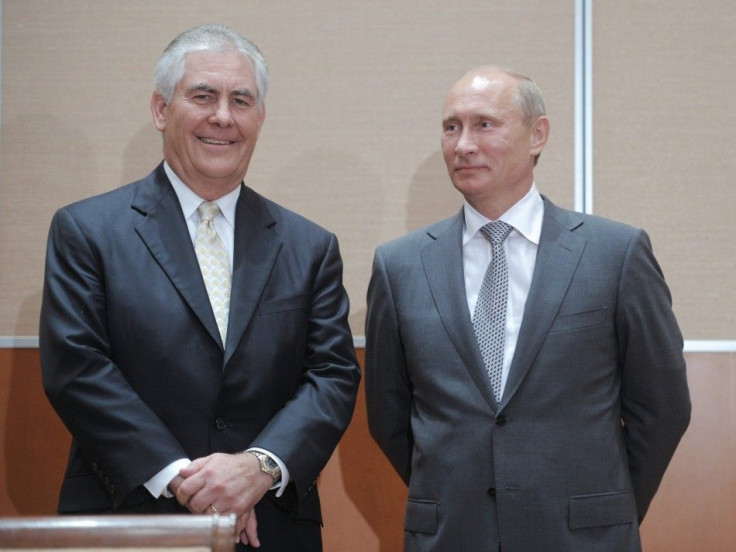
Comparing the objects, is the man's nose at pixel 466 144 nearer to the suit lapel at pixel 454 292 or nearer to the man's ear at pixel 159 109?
the suit lapel at pixel 454 292

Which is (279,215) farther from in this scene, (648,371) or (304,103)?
(648,371)

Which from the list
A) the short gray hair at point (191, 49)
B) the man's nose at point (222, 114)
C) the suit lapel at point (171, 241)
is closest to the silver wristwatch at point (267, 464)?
the suit lapel at point (171, 241)

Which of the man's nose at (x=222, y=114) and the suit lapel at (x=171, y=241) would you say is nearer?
the suit lapel at (x=171, y=241)

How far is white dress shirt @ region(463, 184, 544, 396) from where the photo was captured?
7.37ft

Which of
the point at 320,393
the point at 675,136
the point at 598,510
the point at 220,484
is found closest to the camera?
the point at 220,484

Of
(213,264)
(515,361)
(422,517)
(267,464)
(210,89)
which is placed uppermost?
(210,89)

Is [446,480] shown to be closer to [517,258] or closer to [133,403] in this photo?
[517,258]

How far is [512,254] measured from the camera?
232 centimetres

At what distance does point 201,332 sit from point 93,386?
0.85 feet

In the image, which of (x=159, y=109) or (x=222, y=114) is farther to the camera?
(x=159, y=109)

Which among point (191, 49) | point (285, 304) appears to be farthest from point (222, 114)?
point (285, 304)

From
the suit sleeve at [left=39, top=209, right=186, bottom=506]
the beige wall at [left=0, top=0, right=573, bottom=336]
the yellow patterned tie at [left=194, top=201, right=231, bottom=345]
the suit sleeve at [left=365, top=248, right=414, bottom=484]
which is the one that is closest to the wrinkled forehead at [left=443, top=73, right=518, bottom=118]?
the suit sleeve at [left=365, top=248, right=414, bottom=484]

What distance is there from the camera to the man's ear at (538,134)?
8.09ft

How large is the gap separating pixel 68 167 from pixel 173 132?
2.65ft
